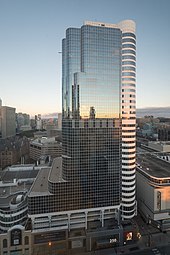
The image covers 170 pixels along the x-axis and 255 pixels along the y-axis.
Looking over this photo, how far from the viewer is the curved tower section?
61.0 meters

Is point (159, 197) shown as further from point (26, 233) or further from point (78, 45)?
point (78, 45)

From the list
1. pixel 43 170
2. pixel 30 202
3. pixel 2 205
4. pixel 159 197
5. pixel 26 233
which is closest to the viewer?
pixel 26 233

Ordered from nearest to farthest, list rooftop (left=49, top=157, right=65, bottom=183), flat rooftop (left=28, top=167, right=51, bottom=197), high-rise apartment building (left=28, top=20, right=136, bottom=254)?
1. high-rise apartment building (left=28, top=20, right=136, bottom=254)
2. flat rooftop (left=28, top=167, right=51, bottom=197)
3. rooftop (left=49, top=157, right=65, bottom=183)

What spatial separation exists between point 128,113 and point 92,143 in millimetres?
16059

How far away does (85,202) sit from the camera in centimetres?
5759

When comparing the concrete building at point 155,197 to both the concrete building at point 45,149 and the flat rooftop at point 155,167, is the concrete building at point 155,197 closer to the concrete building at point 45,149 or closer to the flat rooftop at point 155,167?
the flat rooftop at point 155,167

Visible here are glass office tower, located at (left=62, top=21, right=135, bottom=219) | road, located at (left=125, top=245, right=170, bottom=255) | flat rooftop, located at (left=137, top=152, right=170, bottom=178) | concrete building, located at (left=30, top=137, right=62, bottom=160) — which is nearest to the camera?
road, located at (left=125, top=245, right=170, bottom=255)

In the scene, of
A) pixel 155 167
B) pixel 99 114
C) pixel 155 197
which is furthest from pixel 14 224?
pixel 155 167

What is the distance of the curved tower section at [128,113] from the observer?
200ft

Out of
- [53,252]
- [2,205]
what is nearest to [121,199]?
[53,252]

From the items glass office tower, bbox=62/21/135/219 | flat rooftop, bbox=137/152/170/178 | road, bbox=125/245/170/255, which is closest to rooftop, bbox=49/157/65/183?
glass office tower, bbox=62/21/135/219

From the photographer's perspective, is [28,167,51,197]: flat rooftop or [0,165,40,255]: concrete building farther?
[28,167,51,197]: flat rooftop

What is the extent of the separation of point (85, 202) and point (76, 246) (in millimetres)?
11703

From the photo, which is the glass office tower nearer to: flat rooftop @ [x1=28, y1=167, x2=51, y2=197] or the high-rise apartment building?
the high-rise apartment building
